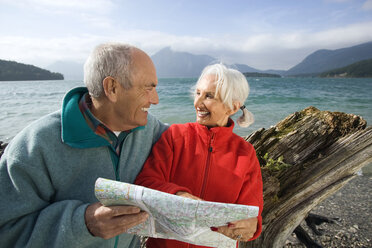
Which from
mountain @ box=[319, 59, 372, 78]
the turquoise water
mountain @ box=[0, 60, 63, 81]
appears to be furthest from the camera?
mountain @ box=[319, 59, 372, 78]

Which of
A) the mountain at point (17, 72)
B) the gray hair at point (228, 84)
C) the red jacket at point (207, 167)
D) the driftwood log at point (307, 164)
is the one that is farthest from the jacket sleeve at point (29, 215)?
the mountain at point (17, 72)

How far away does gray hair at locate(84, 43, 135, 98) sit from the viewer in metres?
1.83

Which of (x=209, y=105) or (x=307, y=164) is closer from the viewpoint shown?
(x=209, y=105)

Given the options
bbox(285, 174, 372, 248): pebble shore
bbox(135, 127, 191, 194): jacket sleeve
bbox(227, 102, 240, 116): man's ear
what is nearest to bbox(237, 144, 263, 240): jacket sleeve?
bbox(227, 102, 240, 116): man's ear

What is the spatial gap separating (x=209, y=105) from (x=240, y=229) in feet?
3.60

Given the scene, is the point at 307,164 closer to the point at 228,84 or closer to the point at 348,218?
the point at 228,84

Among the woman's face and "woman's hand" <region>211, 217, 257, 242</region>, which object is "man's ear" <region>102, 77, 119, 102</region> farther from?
"woman's hand" <region>211, 217, 257, 242</region>

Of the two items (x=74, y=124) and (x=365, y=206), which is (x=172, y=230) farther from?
(x=365, y=206)

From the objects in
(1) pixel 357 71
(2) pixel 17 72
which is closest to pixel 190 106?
(2) pixel 17 72

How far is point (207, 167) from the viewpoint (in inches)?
80.9

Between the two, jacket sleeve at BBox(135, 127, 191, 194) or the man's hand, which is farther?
jacket sleeve at BBox(135, 127, 191, 194)

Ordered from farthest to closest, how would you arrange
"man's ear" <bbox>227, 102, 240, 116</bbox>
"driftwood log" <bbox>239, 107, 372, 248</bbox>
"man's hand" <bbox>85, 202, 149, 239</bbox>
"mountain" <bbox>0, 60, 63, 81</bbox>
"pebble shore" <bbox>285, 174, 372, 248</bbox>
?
"mountain" <bbox>0, 60, 63, 81</bbox> → "pebble shore" <bbox>285, 174, 372, 248</bbox> → "driftwood log" <bbox>239, 107, 372, 248</bbox> → "man's ear" <bbox>227, 102, 240, 116</bbox> → "man's hand" <bbox>85, 202, 149, 239</bbox>

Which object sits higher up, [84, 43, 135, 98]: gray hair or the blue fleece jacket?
[84, 43, 135, 98]: gray hair

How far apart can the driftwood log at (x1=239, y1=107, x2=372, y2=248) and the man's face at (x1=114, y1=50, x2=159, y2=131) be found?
5.22 ft
